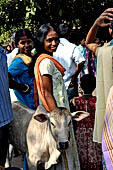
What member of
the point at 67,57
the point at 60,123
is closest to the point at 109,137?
the point at 60,123

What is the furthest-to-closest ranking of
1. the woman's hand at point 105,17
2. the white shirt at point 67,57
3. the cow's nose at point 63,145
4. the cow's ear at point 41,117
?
the white shirt at point 67,57
the cow's ear at point 41,117
the cow's nose at point 63,145
the woman's hand at point 105,17

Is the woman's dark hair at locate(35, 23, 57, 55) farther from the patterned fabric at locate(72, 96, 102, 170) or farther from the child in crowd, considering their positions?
the patterned fabric at locate(72, 96, 102, 170)

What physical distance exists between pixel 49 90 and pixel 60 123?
39cm

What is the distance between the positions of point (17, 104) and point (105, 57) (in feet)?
6.57

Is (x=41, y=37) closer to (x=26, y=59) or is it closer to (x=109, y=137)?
(x=26, y=59)

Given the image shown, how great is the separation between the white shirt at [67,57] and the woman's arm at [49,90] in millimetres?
1554

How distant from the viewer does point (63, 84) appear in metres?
3.92

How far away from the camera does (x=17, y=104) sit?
14.9 feet

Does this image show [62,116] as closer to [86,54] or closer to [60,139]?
[60,139]

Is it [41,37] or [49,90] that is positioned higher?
[41,37]

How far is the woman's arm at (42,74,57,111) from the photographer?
3.71m

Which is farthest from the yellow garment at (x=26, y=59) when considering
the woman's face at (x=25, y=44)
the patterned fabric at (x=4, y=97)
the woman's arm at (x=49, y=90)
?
the woman's arm at (x=49, y=90)

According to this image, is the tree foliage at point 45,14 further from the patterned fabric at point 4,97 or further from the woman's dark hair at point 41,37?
the patterned fabric at point 4,97

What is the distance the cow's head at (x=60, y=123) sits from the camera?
3.55 m
